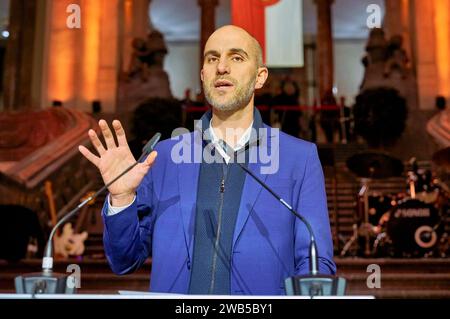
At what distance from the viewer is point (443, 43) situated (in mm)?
13602

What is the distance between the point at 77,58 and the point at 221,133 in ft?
36.8

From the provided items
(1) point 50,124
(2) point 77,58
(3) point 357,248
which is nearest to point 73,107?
(2) point 77,58

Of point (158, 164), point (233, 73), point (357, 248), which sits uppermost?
point (233, 73)

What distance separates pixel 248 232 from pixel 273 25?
218 inches

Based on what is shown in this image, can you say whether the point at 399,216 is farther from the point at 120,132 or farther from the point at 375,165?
the point at 120,132

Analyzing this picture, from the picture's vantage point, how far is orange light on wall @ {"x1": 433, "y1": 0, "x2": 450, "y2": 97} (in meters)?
13.3

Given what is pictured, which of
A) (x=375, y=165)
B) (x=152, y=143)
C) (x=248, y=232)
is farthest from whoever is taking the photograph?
(x=375, y=165)

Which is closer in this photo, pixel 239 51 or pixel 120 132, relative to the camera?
pixel 120 132

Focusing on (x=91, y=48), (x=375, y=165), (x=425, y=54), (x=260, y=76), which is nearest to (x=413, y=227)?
(x=375, y=165)

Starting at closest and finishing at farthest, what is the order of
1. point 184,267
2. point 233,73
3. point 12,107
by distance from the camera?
point 184,267 → point 233,73 → point 12,107

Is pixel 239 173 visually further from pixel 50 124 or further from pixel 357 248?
pixel 50 124

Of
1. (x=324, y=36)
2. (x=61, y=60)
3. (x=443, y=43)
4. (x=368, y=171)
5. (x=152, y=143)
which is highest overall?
(x=324, y=36)

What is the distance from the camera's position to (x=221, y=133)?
2.31m

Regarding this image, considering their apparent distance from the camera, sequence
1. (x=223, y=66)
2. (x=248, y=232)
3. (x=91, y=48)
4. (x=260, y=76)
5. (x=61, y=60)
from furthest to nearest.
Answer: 1. (x=91, y=48)
2. (x=61, y=60)
3. (x=260, y=76)
4. (x=223, y=66)
5. (x=248, y=232)
